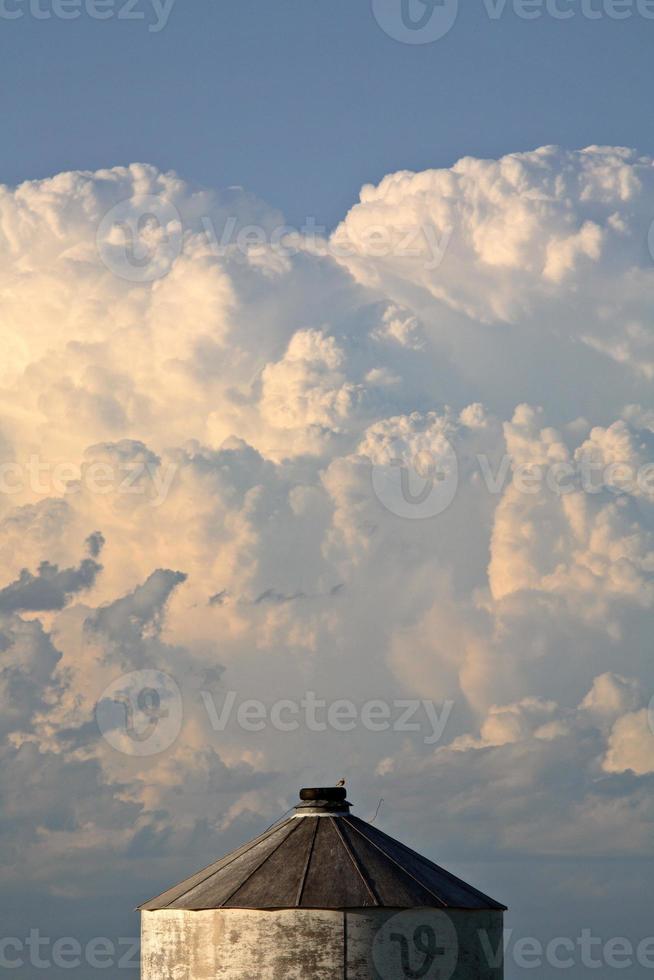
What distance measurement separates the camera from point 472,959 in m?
33.7

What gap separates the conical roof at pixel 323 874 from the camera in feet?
108

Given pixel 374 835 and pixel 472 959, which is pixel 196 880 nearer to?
pixel 374 835

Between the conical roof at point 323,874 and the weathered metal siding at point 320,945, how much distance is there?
24 cm

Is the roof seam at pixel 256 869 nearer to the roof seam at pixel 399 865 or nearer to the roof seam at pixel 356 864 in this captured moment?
the roof seam at pixel 356 864

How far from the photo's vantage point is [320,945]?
32.2 meters

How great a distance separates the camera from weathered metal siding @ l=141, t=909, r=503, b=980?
106 feet

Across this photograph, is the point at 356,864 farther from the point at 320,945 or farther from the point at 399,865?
the point at 320,945

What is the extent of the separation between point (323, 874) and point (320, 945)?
1.64 meters

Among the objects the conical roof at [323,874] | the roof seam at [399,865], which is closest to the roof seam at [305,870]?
the conical roof at [323,874]

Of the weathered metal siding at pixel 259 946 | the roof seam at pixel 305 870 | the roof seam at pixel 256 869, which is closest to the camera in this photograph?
the weathered metal siding at pixel 259 946

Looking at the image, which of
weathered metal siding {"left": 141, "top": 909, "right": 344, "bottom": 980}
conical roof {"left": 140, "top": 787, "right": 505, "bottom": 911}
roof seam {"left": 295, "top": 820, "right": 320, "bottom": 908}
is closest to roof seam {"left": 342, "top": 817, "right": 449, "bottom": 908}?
conical roof {"left": 140, "top": 787, "right": 505, "bottom": 911}

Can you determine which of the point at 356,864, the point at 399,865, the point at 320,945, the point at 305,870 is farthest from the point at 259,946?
the point at 399,865

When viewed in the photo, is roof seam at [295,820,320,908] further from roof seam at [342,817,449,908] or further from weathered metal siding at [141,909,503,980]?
roof seam at [342,817,449,908]

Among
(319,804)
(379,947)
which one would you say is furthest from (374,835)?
(379,947)
